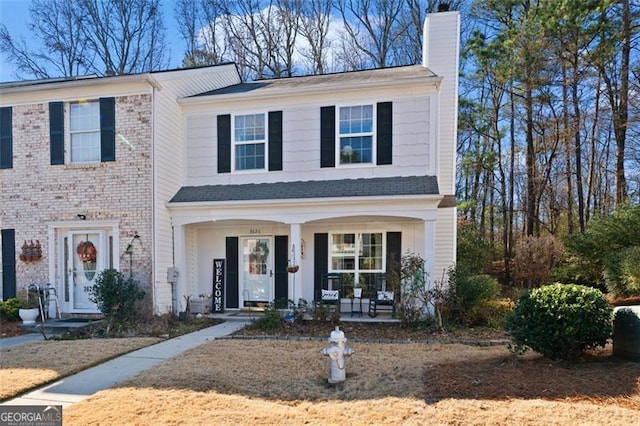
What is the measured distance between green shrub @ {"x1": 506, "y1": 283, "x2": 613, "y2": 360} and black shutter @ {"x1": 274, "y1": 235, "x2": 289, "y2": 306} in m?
6.08

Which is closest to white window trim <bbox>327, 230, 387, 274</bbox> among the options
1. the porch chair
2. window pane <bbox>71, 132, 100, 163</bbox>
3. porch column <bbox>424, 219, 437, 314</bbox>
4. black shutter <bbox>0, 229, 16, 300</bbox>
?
the porch chair

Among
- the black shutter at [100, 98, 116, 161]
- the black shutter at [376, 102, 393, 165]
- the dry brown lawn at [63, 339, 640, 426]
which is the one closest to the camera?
the dry brown lawn at [63, 339, 640, 426]

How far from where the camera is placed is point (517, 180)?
19953mm

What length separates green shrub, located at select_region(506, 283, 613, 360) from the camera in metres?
4.78

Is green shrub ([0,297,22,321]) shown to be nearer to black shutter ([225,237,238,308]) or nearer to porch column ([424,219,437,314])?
black shutter ([225,237,238,308])

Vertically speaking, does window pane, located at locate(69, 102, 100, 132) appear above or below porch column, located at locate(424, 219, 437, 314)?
above

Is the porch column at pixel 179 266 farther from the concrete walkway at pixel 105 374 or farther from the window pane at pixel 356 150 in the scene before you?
the window pane at pixel 356 150

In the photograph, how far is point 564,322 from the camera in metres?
4.80

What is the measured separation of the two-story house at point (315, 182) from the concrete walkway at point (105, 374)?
296 centimetres

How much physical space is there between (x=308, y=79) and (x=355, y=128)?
2973mm

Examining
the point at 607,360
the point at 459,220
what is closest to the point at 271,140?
the point at 607,360

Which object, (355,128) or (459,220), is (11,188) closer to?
(355,128)

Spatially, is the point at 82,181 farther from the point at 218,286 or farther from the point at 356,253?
the point at 356,253

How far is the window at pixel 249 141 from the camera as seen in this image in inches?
399
